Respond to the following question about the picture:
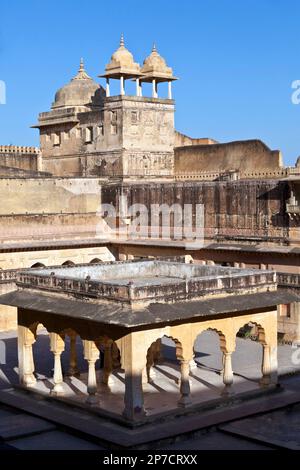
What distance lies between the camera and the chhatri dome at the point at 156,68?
29.9 m

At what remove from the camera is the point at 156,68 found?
98.6 feet

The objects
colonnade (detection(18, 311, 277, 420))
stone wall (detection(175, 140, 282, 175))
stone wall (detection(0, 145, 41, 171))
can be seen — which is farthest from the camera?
stone wall (detection(0, 145, 41, 171))

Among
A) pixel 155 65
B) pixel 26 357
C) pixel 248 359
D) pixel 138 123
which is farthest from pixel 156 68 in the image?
pixel 26 357

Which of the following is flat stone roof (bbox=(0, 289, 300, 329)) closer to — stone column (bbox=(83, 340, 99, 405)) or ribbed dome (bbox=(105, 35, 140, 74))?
stone column (bbox=(83, 340, 99, 405))

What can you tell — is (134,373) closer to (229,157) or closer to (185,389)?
(185,389)

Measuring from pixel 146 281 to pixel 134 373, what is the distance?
2857 millimetres

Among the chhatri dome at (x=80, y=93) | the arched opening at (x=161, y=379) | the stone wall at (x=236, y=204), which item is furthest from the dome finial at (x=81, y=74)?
the arched opening at (x=161, y=379)

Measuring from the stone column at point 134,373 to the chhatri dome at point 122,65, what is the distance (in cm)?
1836

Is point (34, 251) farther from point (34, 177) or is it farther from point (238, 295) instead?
point (238, 295)

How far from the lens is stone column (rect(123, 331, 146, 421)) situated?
11969 millimetres

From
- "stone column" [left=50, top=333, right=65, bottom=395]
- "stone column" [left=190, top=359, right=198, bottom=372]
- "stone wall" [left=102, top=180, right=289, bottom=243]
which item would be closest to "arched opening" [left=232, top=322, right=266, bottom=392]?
"stone column" [left=190, top=359, right=198, bottom=372]

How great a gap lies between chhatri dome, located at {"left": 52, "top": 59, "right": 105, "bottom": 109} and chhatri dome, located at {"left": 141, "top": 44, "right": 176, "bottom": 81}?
2.65 m
